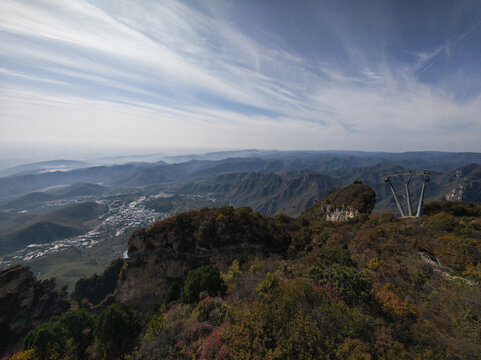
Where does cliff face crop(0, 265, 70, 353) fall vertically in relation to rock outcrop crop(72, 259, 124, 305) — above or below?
above

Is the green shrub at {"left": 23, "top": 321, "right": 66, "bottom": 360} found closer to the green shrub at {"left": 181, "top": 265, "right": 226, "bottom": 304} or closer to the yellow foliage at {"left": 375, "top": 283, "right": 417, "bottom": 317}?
the green shrub at {"left": 181, "top": 265, "right": 226, "bottom": 304}

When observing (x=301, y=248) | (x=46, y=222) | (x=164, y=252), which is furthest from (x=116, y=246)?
(x=301, y=248)

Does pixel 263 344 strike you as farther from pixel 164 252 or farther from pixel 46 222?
pixel 46 222

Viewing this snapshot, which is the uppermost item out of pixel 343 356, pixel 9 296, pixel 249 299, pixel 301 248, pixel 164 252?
pixel 343 356

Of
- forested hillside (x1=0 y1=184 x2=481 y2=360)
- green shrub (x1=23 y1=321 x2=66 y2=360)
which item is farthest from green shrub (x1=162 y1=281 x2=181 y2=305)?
green shrub (x1=23 y1=321 x2=66 y2=360)

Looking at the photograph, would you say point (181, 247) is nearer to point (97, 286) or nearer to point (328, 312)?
point (328, 312)

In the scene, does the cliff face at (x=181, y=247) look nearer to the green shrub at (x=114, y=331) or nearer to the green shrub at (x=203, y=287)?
the green shrub at (x=114, y=331)

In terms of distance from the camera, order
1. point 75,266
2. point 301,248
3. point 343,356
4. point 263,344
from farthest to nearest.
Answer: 1. point 75,266
2. point 301,248
3. point 263,344
4. point 343,356

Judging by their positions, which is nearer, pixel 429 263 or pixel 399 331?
pixel 399 331

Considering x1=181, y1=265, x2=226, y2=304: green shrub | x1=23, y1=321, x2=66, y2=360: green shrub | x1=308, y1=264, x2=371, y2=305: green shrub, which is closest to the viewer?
x1=308, y1=264, x2=371, y2=305: green shrub

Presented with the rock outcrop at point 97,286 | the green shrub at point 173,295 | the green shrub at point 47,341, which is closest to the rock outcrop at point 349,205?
the green shrub at point 173,295
